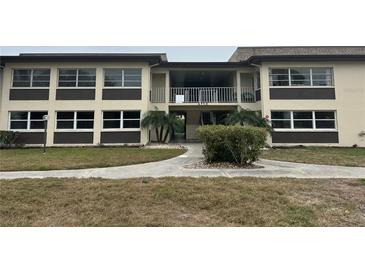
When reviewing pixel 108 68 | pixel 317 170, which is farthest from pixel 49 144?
pixel 317 170

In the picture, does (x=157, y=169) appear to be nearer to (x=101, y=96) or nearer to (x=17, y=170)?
(x=17, y=170)

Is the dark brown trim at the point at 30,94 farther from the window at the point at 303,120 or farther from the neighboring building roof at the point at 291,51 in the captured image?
the neighboring building roof at the point at 291,51

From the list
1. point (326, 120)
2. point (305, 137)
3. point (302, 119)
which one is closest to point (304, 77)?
point (302, 119)

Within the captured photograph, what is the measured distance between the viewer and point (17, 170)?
7.47 m

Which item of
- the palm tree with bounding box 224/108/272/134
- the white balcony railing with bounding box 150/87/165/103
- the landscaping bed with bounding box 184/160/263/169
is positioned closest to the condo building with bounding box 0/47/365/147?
the palm tree with bounding box 224/108/272/134

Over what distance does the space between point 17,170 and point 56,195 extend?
4.01 meters

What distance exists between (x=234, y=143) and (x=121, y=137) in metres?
9.22

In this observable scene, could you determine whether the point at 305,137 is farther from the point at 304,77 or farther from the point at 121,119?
the point at 121,119

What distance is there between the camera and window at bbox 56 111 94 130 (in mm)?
15484

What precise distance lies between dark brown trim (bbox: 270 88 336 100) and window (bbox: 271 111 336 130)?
97 centimetres

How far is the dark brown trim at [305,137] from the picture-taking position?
1512 centimetres

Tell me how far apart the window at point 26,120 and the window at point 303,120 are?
1621 cm

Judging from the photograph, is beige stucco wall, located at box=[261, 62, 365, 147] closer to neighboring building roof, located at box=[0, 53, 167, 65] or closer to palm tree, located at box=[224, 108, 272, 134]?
palm tree, located at box=[224, 108, 272, 134]

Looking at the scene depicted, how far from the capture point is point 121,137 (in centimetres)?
1538
